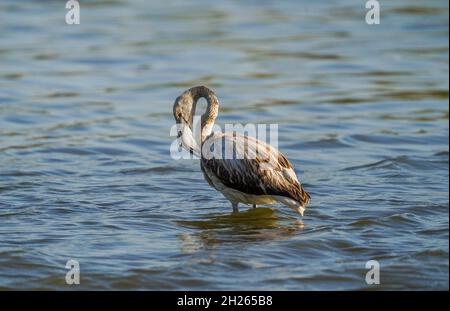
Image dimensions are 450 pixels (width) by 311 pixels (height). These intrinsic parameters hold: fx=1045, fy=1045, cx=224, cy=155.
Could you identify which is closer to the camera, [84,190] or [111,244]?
[111,244]

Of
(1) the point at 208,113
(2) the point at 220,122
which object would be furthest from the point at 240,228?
(2) the point at 220,122

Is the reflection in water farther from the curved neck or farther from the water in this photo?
the curved neck

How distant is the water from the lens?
27.9ft

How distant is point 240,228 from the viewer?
9609mm

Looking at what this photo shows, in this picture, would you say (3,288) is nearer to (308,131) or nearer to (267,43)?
(308,131)

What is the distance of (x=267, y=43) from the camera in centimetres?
1973

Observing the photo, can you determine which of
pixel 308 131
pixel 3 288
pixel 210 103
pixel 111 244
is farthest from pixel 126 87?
pixel 3 288

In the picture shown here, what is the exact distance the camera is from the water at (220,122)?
8.51m

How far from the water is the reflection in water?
28mm

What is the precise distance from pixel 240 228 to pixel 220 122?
4824 millimetres

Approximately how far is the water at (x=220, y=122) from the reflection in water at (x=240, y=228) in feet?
0.09

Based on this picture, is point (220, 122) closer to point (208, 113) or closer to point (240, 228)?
point (208, 113)
